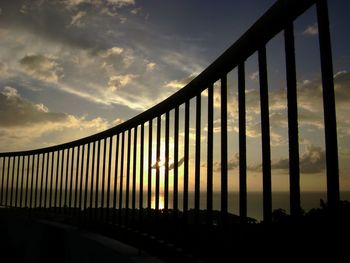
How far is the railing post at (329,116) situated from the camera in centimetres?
166

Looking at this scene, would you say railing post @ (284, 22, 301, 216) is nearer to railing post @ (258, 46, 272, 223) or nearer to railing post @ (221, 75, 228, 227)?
railing post @ (258, 46, 272, 223)

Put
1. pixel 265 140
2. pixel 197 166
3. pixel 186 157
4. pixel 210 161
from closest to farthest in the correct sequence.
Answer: pixel 265 140 → pixel 210 161 → pixel 197 166 → pixel 186 157

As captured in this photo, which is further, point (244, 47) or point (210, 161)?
point (210, 161)

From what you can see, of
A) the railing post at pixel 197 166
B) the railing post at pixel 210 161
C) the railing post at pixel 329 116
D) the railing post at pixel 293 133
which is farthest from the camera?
the railing post at pixel 197 166

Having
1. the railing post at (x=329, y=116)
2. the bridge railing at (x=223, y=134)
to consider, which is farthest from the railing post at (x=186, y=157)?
the railing post at (x=329, y=116)

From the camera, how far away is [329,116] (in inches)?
65.9

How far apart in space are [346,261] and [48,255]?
4.67 meters

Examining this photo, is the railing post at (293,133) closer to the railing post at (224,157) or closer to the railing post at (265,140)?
the railing post at (265,140)

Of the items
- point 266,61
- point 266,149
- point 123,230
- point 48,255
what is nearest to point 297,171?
point 266,149

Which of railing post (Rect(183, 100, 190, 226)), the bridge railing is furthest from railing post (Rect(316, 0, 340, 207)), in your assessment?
railing post (Rect(183, 100, 190, 226))

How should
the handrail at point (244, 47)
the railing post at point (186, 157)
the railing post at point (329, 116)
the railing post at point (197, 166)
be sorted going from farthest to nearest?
the railing post at point (186, 157), the railing post at point (197, 166), the handrail at point (244, 47), the railing post at point (329, 116)

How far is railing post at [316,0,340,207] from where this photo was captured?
166 cm

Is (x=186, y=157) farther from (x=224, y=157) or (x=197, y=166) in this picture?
(x=224, y=157)

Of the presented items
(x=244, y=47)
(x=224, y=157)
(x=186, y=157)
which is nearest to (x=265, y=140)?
(x=224, y=157)
